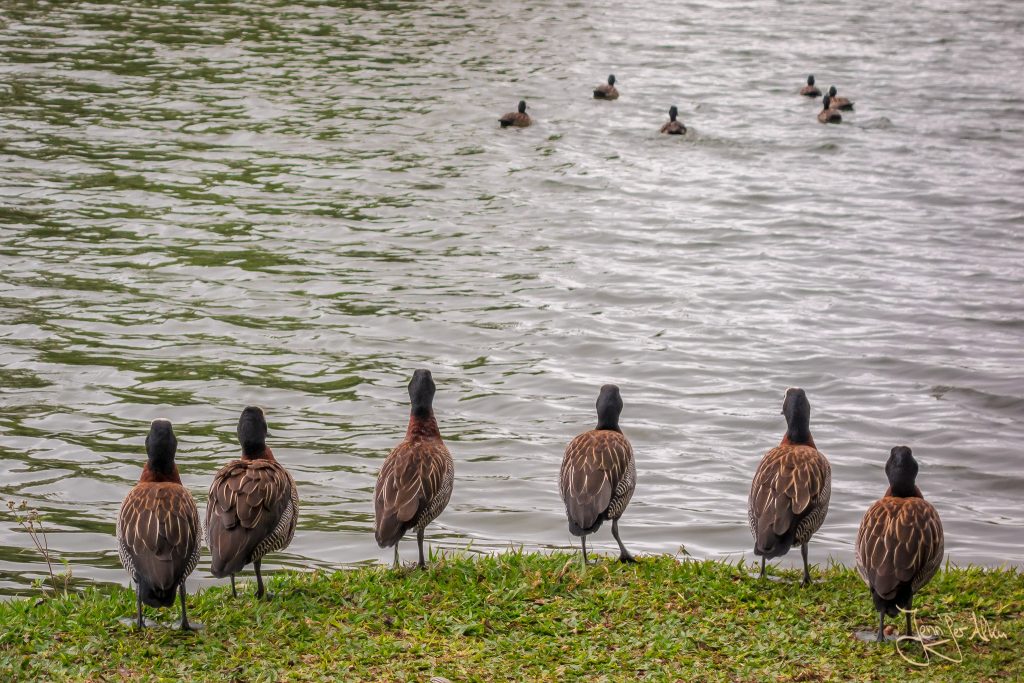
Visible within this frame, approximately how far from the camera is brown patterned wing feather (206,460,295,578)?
8.58m

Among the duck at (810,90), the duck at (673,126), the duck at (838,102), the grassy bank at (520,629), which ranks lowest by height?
the grassy bank at (520,629)

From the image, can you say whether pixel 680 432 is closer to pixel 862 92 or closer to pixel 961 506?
pixel 961 506

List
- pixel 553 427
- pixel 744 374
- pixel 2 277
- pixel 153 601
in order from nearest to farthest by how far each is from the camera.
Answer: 1. pixel 153 601
2. pixel 553 427
3. pixel 744 374
4. pixel 2 277

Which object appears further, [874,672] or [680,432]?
[680,432]

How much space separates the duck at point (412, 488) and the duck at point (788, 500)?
233cm

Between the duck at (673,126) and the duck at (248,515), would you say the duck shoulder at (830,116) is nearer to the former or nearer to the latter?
the duck at (673,126)

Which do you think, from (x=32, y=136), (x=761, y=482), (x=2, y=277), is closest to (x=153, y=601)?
(x=761, y=482)

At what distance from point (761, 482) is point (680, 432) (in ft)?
19.0

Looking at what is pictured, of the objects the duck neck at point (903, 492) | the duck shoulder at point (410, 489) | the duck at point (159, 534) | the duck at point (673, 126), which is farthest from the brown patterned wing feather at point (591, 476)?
the duck at point (673, 126)

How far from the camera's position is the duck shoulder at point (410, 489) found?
369 inches

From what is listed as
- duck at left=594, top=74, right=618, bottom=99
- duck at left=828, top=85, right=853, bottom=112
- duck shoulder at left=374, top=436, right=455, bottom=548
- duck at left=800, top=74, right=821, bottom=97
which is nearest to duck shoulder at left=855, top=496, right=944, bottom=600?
duck shoulder at left=374, top=436, right=455, bottom=548

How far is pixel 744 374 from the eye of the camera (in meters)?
17.3

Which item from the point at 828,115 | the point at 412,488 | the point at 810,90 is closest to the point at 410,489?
the point at 412,488

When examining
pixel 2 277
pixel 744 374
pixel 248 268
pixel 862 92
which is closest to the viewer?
pixel 744 374
